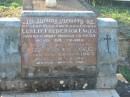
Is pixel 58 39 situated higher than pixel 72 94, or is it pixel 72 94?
pixel 58 39

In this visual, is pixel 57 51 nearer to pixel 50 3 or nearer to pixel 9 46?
pixel 9 46

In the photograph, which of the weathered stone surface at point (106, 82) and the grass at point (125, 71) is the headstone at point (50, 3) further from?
the grass at point (125, 71)

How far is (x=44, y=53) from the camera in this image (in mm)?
5211

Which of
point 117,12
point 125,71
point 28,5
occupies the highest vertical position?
point 28,5

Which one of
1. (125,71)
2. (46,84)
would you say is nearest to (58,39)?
(46,84)

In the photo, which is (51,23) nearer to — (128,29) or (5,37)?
(5,37)

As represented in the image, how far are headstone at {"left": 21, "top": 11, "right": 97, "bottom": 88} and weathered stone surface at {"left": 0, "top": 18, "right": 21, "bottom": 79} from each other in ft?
0.27

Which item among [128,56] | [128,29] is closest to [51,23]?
[128,56]

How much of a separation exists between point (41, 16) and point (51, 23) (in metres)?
0.16

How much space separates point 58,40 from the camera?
205 inches

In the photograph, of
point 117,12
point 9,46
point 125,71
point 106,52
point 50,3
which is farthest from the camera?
point 117,12

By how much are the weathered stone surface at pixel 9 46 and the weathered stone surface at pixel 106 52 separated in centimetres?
112

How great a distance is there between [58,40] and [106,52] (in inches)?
27.2

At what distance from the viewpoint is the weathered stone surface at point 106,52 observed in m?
5.31
